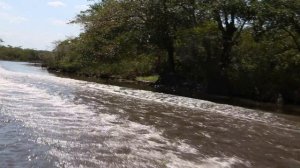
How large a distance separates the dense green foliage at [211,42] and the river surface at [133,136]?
1043cm

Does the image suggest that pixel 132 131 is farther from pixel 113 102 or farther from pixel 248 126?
pixel 113 102

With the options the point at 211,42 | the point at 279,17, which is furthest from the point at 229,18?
the point at 279,17

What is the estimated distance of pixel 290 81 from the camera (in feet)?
93.2

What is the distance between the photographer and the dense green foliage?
94.0ft

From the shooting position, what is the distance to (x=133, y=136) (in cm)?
1131

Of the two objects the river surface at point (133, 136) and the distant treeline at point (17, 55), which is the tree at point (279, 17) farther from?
the distant treeline at point (17, 55)

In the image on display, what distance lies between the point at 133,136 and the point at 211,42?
21.6 meters

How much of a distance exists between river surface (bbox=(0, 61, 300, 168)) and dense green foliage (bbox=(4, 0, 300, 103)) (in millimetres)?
10429

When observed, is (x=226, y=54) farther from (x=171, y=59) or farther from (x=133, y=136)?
(x=133, y=136)

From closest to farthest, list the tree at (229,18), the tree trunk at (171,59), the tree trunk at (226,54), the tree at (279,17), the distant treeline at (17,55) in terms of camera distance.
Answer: the tree at (279,17)
the tree at (229,18)
the tree trunk at (226,54)
the tree trunk at (171,59)
the distant treeline at (17,55)

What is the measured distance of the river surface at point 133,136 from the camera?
28.6 ft

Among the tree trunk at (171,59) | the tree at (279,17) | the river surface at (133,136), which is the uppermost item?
the tree at (279,17)

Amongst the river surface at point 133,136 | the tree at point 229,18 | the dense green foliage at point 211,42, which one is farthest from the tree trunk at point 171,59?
the river surface at point 133,136

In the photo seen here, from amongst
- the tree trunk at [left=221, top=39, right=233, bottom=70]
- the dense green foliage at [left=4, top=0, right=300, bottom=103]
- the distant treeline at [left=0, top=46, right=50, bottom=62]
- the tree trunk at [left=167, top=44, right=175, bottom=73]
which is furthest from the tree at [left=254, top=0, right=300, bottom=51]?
the distant treeline at [left=0, top=46, right=50, bottom=62]
